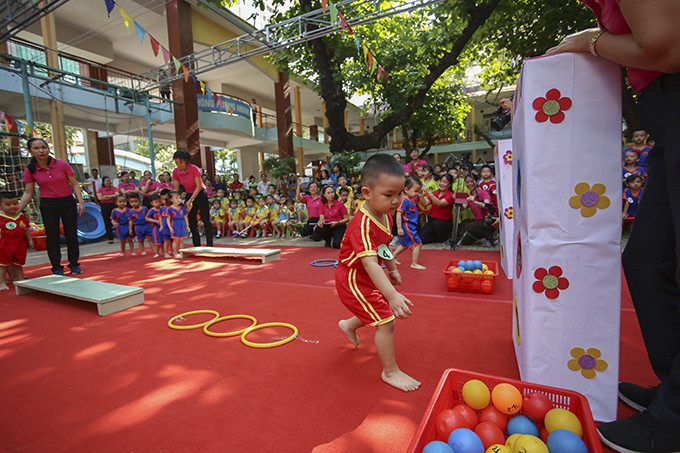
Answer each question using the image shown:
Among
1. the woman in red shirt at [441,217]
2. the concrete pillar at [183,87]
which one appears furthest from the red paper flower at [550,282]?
the concrete pillar at [183,87]

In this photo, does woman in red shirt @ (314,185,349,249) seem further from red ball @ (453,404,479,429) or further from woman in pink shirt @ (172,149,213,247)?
red ball @ (453,404,479,429)

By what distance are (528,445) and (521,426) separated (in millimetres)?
214

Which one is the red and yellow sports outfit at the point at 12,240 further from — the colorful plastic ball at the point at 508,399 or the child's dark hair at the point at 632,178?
the child's dark hair at the point at 632,178

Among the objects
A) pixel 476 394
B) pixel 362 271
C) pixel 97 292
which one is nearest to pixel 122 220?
pixel 97 292

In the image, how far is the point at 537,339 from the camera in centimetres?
184

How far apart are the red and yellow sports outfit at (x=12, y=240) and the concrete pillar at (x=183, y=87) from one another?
30.5 ft

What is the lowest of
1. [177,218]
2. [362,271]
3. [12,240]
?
[362,271]

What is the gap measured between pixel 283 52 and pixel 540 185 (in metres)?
12.9

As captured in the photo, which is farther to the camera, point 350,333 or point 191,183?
point 191,183

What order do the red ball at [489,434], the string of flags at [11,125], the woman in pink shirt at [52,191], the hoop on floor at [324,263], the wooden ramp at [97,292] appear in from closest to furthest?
the red ball at [489,434] < the wooden ramp at [97,292] < the woman in pink shirt at [52,191] < the hoop on floor at [324,263] < the string of flags at [11,125]

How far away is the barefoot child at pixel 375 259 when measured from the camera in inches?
84.9

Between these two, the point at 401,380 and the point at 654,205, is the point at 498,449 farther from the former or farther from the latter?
the point at 654,205

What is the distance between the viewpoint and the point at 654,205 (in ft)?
5.21

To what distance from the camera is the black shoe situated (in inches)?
71.5
